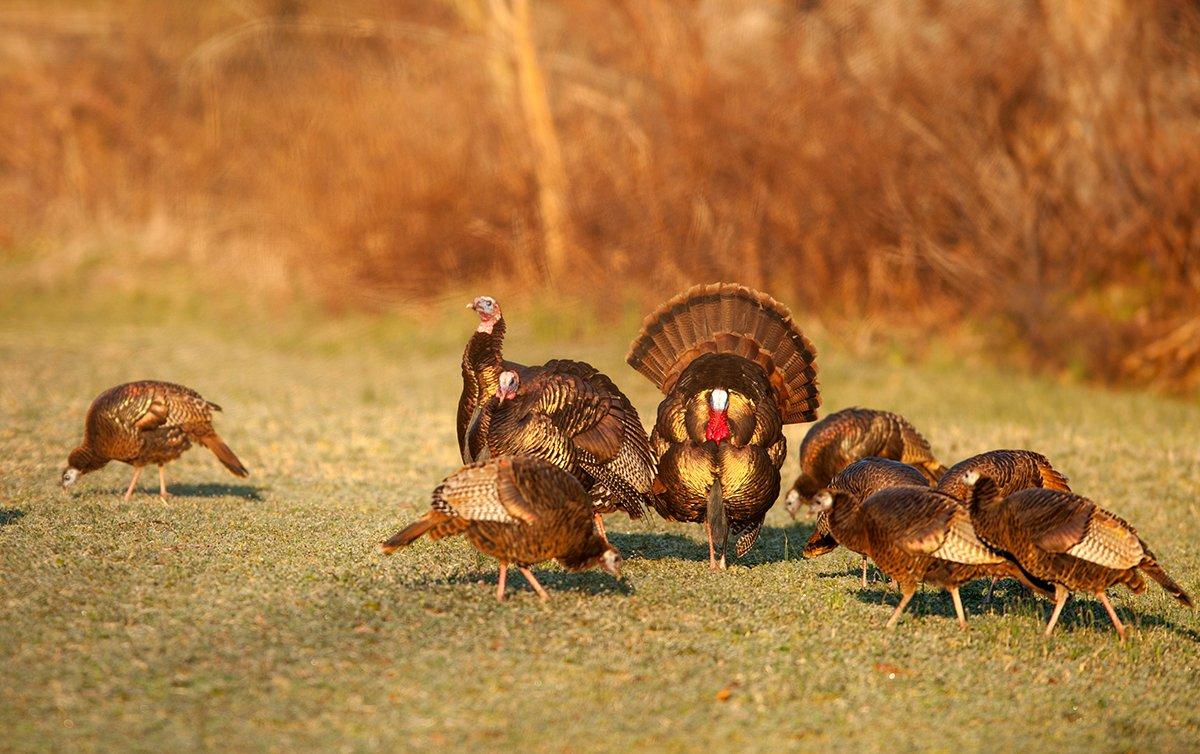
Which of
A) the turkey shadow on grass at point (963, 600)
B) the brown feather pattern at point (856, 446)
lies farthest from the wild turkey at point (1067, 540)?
the brown feather pattern at point (856, 446)

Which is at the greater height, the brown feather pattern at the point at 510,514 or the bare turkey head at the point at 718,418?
the bare turkey head at the point at 718,418

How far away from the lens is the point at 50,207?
882 inches

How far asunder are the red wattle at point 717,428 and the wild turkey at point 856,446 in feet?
4.63

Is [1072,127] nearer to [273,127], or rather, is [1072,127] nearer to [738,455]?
[738,455]

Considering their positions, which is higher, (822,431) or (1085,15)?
(1085,15)

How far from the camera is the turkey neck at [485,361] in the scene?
8.68 metres

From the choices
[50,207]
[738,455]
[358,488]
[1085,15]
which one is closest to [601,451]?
[738,455]

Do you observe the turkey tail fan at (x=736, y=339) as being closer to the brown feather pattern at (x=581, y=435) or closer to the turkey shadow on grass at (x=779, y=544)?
the brown feather pattern at (x=581, y=435)

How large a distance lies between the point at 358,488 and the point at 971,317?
855 centimetres

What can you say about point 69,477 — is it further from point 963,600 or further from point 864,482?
point 963,600

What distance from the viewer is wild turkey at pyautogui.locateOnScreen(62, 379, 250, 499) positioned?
341 inches

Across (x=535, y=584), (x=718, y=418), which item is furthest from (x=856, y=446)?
(x=535, y=584)

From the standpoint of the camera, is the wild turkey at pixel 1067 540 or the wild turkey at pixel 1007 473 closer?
the wild turkey at pixel 1067 540

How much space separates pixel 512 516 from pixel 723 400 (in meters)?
1.72
